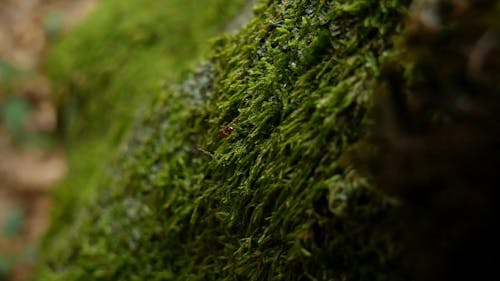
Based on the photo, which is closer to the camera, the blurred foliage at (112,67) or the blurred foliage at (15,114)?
the blurred foliage at (112,67)

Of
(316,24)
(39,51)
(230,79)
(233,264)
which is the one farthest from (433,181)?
(39,51)

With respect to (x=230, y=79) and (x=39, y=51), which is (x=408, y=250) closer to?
(x=230, y=79)

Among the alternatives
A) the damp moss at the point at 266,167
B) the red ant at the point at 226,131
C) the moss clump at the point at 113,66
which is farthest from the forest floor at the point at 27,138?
the red ant at the point at 226,131

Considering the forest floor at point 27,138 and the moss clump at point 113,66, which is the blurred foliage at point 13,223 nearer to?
the forest floor at point 27,138

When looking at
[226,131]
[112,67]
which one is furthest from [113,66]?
[226,131]

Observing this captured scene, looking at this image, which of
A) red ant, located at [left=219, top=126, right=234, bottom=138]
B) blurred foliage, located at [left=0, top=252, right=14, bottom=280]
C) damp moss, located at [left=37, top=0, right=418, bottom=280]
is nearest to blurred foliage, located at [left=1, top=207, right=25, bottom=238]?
blurred foliage, located at [left=0, top=252, right=14, bottom=280]

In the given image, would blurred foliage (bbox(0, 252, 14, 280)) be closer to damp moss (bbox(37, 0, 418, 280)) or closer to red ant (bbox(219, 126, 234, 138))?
damp moss (bbox(37, 0, 418, 280))

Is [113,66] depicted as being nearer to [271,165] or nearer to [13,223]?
[13,223]
